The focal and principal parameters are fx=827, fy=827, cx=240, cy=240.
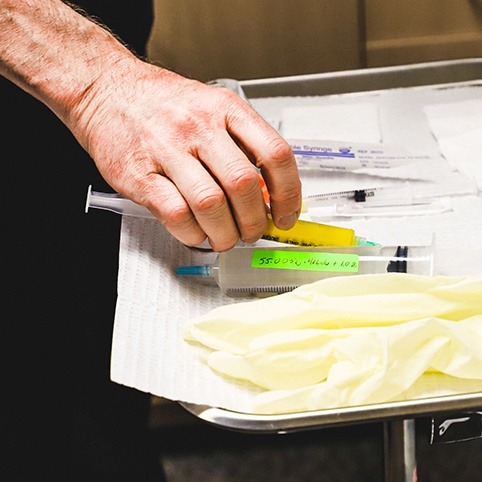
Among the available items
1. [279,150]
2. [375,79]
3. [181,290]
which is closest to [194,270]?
[181,290]

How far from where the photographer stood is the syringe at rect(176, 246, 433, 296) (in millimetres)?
610

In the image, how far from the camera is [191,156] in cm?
59

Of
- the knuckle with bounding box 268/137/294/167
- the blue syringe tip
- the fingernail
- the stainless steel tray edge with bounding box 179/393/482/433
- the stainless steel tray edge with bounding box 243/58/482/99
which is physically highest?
the stainless steel tray edge with bounding box 243/58/482/99

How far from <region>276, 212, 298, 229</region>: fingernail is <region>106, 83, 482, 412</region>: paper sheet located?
7cm

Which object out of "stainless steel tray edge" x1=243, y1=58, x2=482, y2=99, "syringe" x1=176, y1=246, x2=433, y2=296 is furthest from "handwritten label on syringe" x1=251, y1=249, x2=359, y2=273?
"stainless steel tray edge" x1=243, y1=58, x2=482, y2=99

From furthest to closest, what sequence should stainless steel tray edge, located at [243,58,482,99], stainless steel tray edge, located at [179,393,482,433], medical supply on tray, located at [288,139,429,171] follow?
stainless steel tray edge, located at [243,58,482,99]
medical supply on tray, located at [288,139,429,171]
stainless steel tray edge, located at [179,393,482,433]

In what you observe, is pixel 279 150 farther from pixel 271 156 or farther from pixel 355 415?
pixel 355 415

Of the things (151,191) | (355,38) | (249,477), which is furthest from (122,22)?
(249,477)

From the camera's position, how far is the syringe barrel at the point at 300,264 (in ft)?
2.00

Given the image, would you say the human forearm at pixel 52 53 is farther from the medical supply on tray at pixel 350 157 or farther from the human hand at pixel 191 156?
the medical supply on tray at pixel 350 157

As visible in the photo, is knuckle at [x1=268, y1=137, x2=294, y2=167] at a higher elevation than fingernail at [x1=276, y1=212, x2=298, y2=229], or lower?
higher

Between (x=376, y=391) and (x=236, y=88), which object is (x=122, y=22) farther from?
(x=376, y=391)

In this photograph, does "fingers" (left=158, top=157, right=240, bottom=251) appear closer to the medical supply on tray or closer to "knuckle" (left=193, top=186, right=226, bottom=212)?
"knuckle" (left=193, top=186, right=226, bottom=212)

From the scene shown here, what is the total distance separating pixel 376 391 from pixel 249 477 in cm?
95
